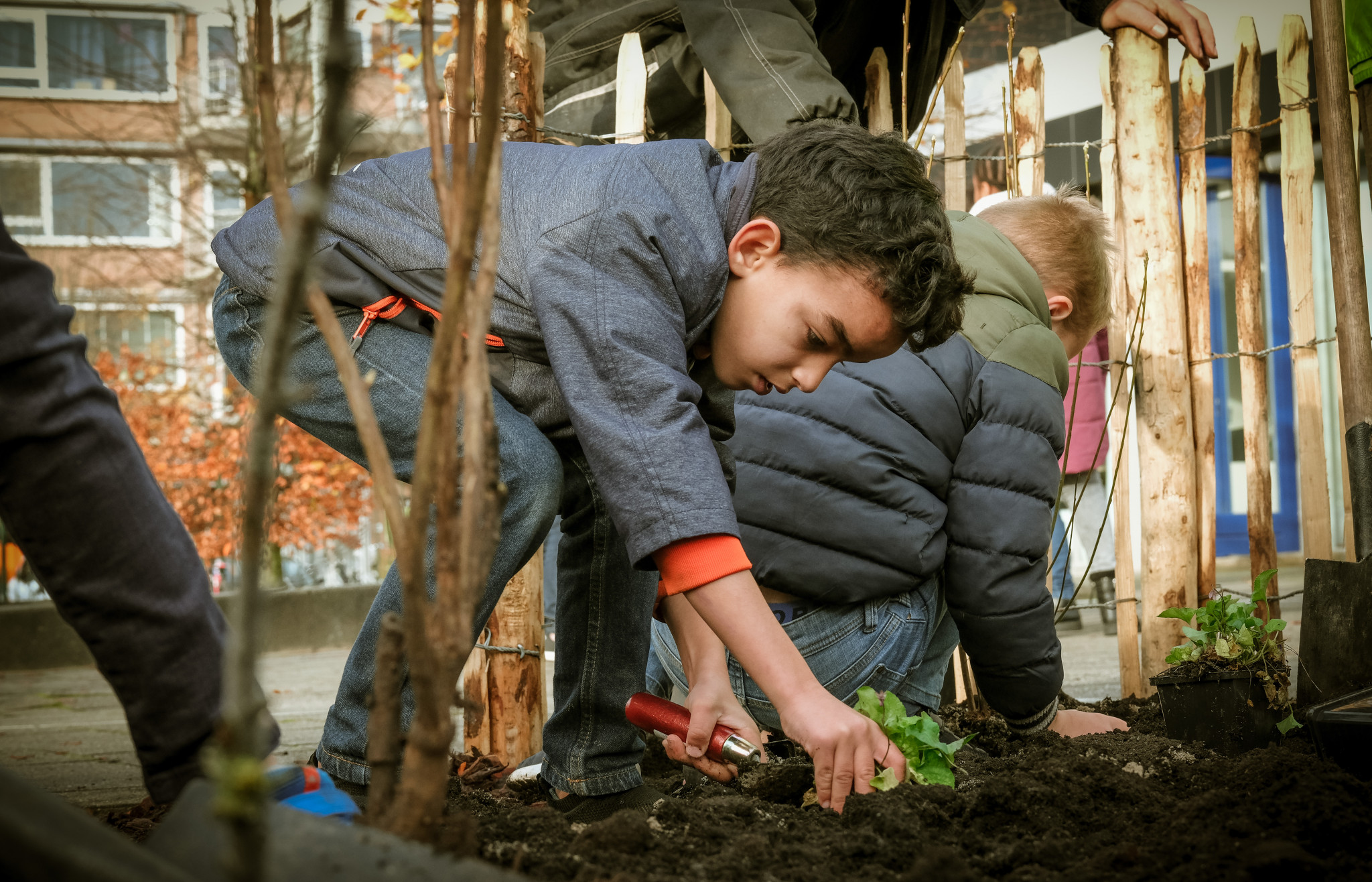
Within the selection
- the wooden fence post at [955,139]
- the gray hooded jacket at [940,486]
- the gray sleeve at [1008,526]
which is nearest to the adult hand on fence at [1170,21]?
the wooden fence post at [955,139]

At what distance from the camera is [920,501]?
6.76 ft

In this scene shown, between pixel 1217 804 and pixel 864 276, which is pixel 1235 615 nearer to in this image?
pixel 1217 804

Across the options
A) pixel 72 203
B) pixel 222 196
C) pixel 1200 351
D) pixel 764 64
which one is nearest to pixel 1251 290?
pixel 1200 351

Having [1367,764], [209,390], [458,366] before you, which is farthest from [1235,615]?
[209,390]

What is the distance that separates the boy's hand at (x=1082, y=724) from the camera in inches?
87.9

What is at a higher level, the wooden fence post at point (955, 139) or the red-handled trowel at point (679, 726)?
the wooden fence post at point (955, 139)

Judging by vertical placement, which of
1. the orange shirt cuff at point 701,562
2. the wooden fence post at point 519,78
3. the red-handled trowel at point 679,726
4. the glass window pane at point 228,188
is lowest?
the red-handled trowel at point 679,726

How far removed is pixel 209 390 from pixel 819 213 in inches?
332

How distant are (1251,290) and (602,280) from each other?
2396 millimetres

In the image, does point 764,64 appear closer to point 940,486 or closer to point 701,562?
point 940,486

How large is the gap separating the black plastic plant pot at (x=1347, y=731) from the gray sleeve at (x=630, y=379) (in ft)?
3.05

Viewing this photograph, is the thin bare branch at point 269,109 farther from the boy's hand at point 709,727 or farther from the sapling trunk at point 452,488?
the boy's hand at point 709,727

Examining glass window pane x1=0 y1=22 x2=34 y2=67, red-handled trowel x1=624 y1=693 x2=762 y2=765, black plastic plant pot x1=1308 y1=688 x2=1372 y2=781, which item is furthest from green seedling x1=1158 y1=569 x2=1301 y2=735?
glass window pane x1=0 y1=22 x2=34 y2=67

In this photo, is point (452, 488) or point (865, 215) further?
point (865, 215)
